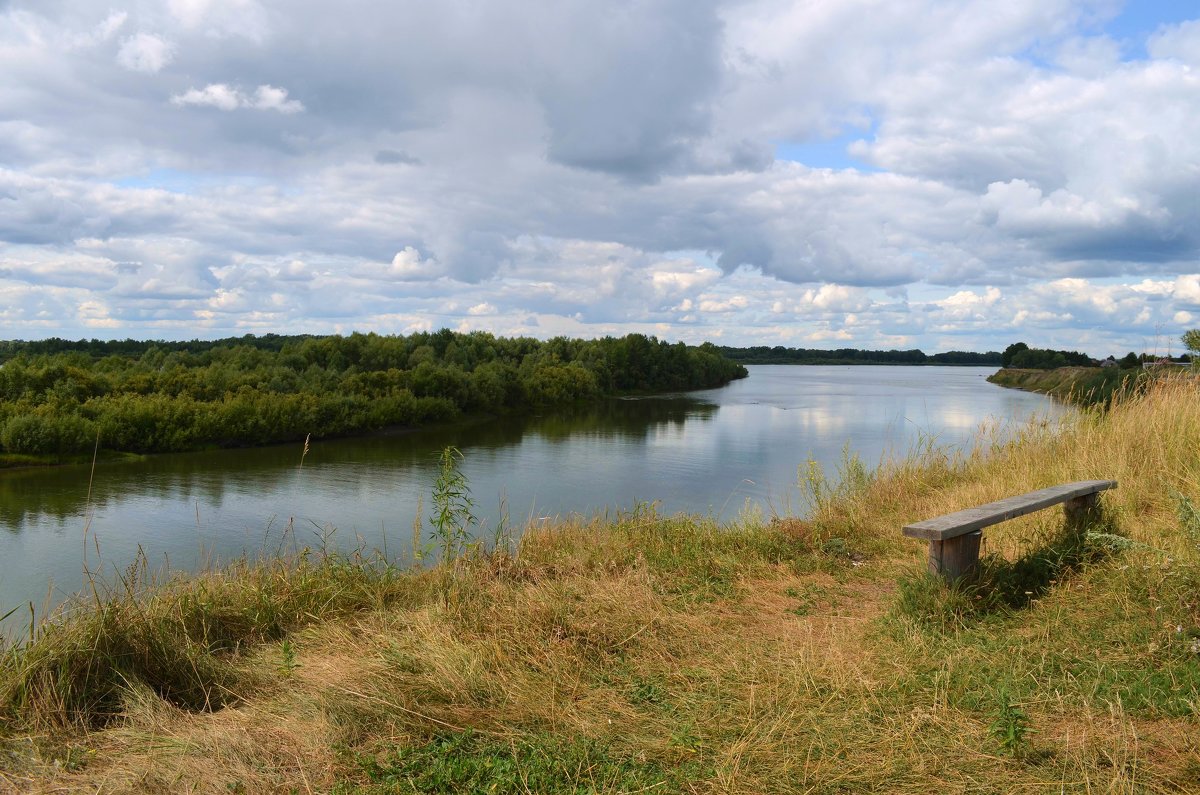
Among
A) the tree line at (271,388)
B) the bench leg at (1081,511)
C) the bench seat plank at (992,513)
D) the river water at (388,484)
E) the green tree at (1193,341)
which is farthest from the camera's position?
the tree line at (271,388)

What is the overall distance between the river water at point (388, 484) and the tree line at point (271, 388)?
1838 millimetres

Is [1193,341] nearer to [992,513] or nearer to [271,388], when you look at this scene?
[992,513]

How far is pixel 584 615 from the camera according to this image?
13.1 ft

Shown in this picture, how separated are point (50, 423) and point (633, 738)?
108ft

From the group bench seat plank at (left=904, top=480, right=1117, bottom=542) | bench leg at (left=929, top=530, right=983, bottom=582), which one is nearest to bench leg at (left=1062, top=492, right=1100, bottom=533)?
bench seat plank at (left=904, top=480, right=1117, bottom=542)

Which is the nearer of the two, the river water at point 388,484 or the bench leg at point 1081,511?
the bench leg at point 1081,511

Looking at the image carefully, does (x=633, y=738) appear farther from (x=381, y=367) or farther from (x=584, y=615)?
(x=381, y=367)

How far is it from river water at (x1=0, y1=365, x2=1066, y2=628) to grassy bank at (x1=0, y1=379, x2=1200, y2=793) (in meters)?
2.96

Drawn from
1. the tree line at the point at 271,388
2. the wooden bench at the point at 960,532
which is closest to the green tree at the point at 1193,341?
the wooden bench at the point at 960,532

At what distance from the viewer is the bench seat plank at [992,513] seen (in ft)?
13.0

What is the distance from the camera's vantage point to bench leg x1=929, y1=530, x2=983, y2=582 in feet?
13.3

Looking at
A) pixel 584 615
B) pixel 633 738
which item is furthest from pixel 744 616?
pixel 633 738

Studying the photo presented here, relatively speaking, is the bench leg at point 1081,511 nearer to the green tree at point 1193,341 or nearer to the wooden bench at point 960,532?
the wooden bench at point 960,532

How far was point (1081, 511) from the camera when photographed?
489 centimetres
